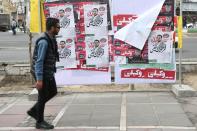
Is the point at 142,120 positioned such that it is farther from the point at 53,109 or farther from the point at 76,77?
the point at 76,77

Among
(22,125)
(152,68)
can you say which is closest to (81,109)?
(22,125)

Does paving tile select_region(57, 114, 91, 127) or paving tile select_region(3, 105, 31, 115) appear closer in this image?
paving tile select_region(57, 114, 91, 127)

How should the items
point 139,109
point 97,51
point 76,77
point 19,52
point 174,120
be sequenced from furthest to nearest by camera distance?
point 19,52 → point 76,77 → point 97,51 → point 139,109 → point 174,120

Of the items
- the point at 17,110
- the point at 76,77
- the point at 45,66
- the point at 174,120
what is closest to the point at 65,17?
the point at 76,77

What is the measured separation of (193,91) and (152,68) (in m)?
1.05

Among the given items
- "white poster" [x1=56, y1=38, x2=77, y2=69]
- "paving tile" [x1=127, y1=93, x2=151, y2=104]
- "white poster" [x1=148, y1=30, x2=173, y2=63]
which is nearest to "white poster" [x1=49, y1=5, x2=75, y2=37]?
"white poster" [x1=56, y1=38, x2=77, y2=69]

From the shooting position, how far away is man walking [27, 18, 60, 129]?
789 cm

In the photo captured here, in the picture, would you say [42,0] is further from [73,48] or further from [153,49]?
[153,49]

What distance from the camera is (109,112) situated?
30.8ft

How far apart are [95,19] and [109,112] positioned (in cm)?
251

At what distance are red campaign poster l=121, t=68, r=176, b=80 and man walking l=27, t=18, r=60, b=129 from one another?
3344 mm

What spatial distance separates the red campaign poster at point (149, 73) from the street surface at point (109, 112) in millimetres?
384

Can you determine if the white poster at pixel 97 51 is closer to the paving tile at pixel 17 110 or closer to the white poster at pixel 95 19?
the white poster at pixel 95 19

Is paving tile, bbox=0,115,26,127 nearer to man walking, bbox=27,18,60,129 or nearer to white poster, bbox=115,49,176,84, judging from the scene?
man walking, bbox=27,18,60,129
